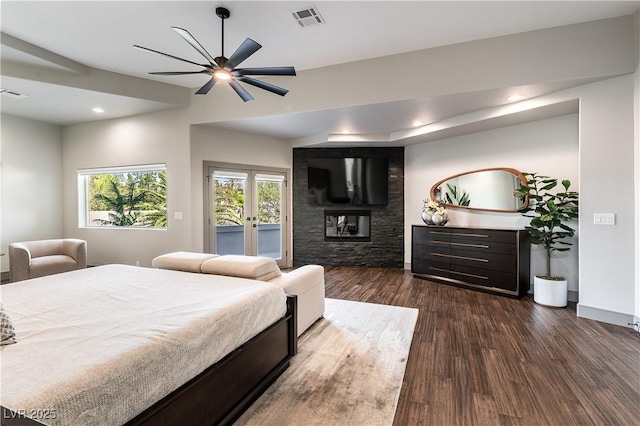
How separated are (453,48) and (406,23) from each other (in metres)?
0.81

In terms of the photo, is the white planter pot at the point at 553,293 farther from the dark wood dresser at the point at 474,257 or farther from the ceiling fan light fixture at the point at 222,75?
the ceiling fan light fixture at the point at 222,75

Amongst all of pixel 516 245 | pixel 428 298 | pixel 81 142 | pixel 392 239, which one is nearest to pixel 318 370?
pixel 428 298

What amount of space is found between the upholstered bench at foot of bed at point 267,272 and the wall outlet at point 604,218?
3.08m

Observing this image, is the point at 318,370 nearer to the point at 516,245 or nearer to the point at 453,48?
the point at 516,245

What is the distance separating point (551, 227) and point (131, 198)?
6824 millimetres

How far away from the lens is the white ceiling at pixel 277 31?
9.40 feet

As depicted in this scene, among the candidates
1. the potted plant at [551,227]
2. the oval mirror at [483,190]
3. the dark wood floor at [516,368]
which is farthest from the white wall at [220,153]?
the potted plant at [551,227]

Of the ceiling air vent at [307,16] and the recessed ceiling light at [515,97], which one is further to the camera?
the recessed ceiling light at [515,97]

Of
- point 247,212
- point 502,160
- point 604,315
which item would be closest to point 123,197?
point 247,212

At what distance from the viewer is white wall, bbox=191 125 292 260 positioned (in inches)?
196

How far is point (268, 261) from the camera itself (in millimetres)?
2697

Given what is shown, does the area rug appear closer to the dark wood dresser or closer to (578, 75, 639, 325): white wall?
the dark wood dresser

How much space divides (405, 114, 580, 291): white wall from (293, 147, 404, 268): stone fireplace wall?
20 centimetres

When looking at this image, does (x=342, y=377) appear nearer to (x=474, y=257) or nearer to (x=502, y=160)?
(x=474, y=257)
